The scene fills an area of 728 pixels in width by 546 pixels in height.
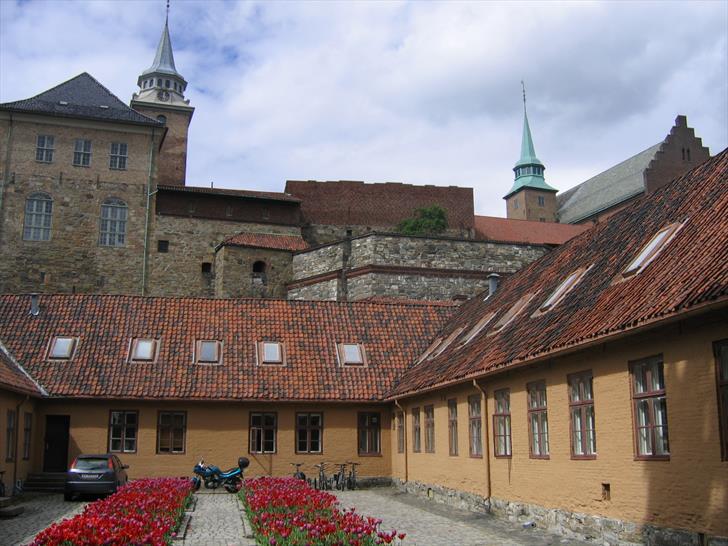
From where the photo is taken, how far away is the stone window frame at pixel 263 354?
78.5ft

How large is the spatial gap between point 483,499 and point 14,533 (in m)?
8.45

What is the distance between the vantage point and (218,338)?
24.6m

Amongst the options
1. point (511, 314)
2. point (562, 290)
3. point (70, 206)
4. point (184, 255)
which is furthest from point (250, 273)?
point (562, 290)

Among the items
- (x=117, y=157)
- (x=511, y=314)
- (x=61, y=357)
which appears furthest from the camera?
Result: (x=117, y=157)

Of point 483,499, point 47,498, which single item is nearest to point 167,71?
point 47,498

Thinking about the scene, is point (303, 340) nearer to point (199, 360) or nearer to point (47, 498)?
point (199, 360)

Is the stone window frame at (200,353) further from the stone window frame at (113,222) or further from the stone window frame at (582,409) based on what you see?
the stone window frame at (113,222)

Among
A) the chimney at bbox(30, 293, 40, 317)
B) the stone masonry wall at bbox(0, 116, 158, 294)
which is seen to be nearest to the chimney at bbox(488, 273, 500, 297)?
the chimney at bbox(30, 293, 40, 317)

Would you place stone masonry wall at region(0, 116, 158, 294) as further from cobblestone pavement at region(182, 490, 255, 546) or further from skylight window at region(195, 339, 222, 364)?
cobblestone pavement at region(182, 490, 255, 546)

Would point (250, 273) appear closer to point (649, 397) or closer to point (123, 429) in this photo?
point (123, 429)

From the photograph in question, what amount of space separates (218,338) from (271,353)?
1.68 m

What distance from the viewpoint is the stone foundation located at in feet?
31.7

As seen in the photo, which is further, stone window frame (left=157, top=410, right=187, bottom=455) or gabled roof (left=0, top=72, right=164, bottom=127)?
gabled roof (left=0, top=72, right=164, bottom=127)

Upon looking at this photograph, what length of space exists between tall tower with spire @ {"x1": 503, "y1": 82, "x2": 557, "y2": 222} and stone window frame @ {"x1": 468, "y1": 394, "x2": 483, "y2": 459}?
74228 mm
